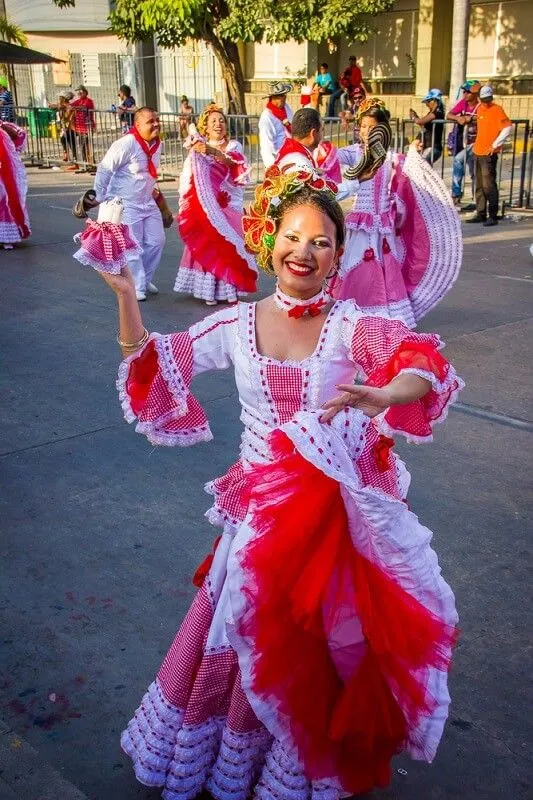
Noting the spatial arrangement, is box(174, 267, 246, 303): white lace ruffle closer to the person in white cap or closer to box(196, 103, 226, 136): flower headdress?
box(196, 103, 226, 136): flower headdress

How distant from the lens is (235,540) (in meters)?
2.45

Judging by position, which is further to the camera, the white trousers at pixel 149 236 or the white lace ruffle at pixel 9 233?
the white lace ruffle at pixel 9 233

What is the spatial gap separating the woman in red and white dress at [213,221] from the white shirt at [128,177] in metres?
0.36

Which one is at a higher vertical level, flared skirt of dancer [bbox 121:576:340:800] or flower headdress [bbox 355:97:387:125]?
flower headdress [bbox 355:97:387:125]

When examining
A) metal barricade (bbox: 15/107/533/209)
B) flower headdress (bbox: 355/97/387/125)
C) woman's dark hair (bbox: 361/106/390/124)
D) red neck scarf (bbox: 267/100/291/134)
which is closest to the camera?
→ woman's dark hair (bbox: 361/106/390/124)

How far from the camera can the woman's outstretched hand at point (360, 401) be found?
2184 millimetres

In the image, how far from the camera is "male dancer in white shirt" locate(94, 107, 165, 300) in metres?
8.41

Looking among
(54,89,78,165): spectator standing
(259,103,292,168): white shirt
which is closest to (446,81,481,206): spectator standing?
(259,103,292,168): white shirt

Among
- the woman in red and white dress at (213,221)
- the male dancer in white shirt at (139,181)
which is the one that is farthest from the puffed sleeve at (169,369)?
the woman in red and white dress at (213,221)

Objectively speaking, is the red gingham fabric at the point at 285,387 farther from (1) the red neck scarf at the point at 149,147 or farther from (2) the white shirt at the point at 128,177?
(1) the red neck scarf at the point at 149,147

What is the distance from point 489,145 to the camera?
12414 millimetres

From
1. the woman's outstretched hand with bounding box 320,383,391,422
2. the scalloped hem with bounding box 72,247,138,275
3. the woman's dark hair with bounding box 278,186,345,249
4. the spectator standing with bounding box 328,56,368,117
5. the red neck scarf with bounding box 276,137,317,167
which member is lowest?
the woman's outstretched hand with bounding box 320,383,391,422

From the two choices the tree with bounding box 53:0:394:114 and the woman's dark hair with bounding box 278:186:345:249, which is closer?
the woman's dark hair with bounding box 278:186:345:249

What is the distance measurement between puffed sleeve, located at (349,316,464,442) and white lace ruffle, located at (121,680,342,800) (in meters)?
0.96
